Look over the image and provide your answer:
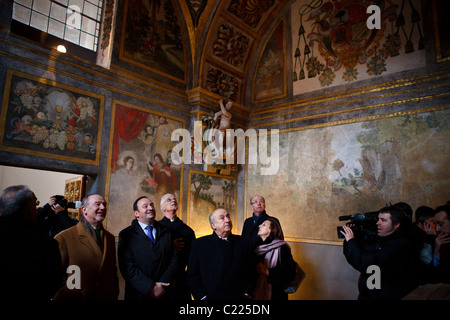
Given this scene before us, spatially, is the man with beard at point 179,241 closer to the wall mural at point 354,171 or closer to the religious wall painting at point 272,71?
the wall mural at point 354,171

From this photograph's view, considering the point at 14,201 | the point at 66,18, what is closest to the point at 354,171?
the point at 14,201

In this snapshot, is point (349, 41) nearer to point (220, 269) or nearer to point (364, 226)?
point (364, 226)

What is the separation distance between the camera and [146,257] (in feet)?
12.1

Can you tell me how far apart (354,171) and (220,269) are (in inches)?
204

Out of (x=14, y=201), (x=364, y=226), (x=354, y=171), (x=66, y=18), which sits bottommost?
(x=364, y=226)

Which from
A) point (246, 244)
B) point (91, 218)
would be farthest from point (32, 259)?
point (246, 244)

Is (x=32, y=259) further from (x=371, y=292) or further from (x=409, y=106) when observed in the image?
(x=409, y=106)

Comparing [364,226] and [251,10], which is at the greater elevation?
[251,10]

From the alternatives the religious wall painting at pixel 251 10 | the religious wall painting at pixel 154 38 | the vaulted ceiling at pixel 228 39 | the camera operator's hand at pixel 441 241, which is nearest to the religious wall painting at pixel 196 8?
the vaulted ceiling at pixel 228 39

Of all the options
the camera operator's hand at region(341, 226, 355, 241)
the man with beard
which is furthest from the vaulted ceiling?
the camera operator's hand at region(341, 226, 355, 241)

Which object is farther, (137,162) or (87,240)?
(137,162)

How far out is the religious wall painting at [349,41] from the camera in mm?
7270

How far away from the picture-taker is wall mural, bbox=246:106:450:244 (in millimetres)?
6633

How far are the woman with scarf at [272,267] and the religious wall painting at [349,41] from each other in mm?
5565
